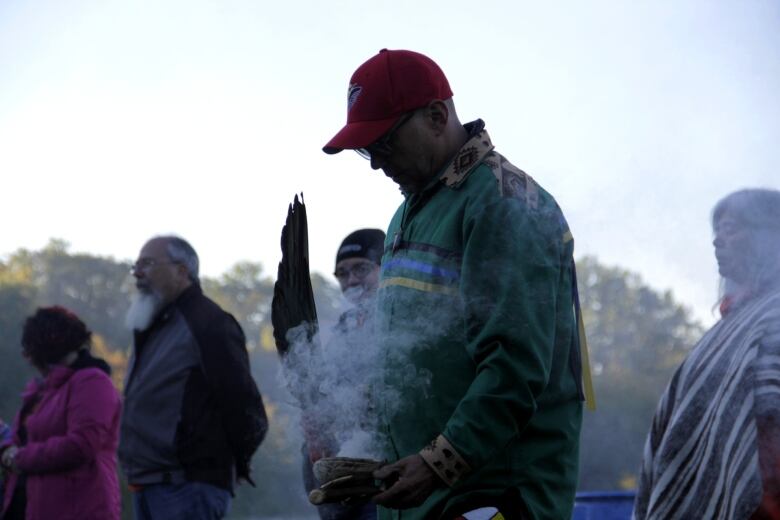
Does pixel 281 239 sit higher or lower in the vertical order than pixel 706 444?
higher

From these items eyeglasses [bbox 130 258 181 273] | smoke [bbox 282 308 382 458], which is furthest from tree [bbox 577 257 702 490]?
smoke [bbox 282 308 382 458]

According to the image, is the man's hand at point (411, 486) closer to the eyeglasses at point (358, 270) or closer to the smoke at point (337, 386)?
the smoke at point (337, 386)

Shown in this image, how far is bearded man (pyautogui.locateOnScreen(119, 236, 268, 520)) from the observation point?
5.29 metres

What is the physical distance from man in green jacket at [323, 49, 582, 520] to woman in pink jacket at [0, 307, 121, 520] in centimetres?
313

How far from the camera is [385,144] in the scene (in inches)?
113

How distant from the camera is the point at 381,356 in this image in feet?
A: 9.27

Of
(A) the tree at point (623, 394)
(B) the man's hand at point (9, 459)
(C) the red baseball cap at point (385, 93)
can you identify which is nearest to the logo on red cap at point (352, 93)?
(C) the red baseball cap at point (385, 93)

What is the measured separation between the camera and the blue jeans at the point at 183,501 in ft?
17.2

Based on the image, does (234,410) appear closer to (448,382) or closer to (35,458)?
(35,458)

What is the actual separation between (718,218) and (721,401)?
81 cm

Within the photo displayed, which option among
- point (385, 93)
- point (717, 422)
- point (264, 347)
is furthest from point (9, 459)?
point (264, 347)

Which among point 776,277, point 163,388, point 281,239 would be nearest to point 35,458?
point 163,388

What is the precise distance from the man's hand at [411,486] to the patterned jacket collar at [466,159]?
28.4 inches

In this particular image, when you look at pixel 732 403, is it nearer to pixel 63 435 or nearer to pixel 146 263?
pixel 146 263
